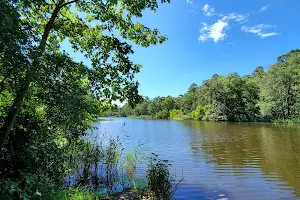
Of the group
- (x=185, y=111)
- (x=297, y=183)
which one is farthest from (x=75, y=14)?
(x=185, y=111)

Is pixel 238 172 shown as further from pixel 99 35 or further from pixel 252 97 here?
pixel 252 97

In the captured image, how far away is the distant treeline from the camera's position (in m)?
41.4

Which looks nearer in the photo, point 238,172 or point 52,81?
point 52,81

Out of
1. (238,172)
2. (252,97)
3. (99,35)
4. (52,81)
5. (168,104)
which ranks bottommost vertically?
(238,172)

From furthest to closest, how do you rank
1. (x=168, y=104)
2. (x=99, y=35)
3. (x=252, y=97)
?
A: (x=168, y=104) < (x=252, y=97) < (x=99, y=35)

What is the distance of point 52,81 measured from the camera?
3.62 metres

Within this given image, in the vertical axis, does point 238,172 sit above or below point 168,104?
below

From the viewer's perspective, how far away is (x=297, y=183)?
7.63m

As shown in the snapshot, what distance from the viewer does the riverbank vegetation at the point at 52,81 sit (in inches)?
128

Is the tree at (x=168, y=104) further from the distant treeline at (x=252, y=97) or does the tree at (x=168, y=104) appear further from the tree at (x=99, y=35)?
the tree at (x=99, y=35)

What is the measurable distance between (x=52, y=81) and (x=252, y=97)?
55786 mm

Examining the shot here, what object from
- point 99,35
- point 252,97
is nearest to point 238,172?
point 99,35

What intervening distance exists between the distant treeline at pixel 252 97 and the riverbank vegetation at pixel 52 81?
20850 millimetres

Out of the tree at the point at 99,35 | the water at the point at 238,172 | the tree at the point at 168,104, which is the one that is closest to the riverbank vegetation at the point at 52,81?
the tree at the point at 99,35
